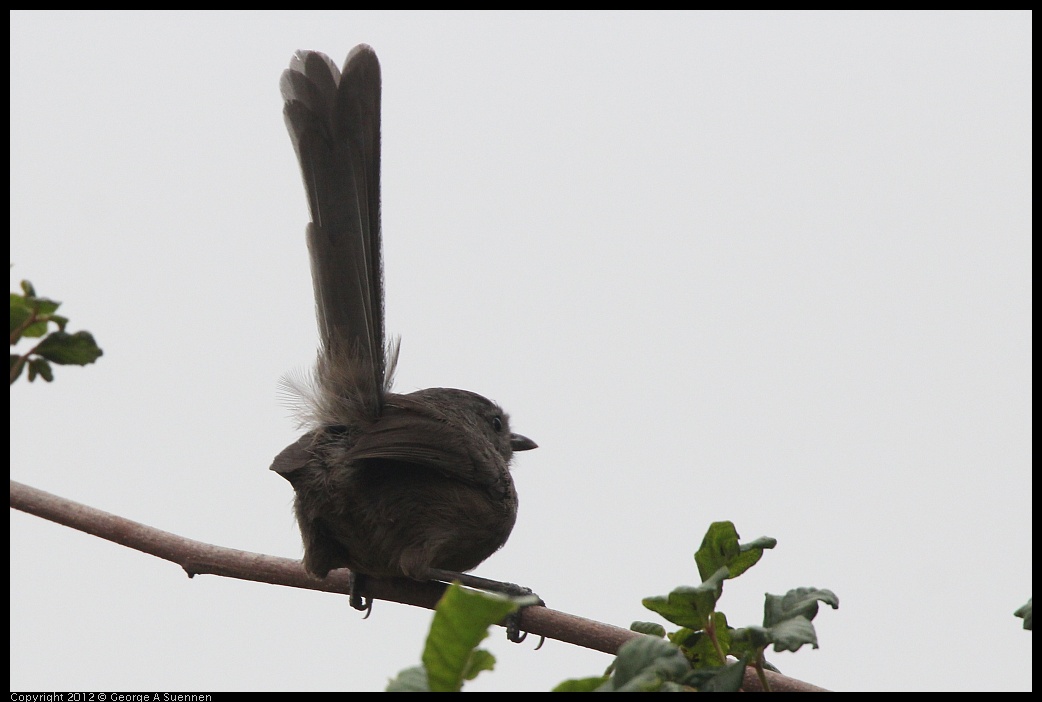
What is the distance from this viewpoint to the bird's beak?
4.93 metres

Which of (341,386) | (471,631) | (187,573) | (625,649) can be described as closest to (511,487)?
(341,386)

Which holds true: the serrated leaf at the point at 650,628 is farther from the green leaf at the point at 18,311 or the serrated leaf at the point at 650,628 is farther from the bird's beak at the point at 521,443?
the bird's beak at the point at 521,443

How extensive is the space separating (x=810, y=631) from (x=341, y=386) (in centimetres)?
252

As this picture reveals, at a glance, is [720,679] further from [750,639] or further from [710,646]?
[710,646]

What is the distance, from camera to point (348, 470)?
3.64m

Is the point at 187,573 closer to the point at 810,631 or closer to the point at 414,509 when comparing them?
the point at 414,509

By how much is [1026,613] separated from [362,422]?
2.63m

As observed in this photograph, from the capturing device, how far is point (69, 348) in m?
1.93

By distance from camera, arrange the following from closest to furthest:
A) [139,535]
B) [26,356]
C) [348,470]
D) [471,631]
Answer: [471,631] → [26,356] → [139,535] → [348,470]

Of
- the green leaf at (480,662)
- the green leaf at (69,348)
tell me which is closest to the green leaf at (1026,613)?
the green leaf at (480,662)

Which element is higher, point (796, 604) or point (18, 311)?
point (18, 311)

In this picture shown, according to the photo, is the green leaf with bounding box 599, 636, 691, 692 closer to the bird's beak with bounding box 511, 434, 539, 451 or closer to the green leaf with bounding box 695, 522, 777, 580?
the green leaf with bounding box 695, 522, 777, 580

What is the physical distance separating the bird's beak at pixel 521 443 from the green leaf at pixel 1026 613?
10.2 feet

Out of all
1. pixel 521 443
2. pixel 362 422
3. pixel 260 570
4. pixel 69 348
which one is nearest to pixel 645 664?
pixel 69 348
